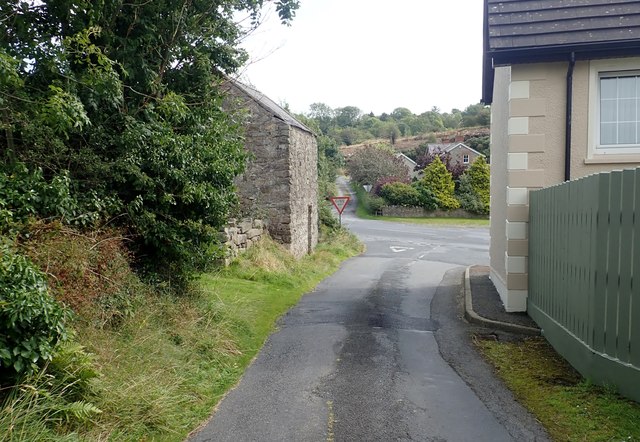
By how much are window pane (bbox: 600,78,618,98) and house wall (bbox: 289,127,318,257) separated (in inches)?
410

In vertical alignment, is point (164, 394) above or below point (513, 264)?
below

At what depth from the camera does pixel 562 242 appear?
24.2 feet

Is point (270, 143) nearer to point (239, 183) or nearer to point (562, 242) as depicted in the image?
point (239, 183)

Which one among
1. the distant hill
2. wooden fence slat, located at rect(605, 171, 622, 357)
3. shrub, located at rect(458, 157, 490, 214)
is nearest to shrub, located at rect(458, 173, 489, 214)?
shrub, located at rect(458, 157, 490, 214)

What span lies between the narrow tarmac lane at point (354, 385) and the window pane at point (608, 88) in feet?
16.5

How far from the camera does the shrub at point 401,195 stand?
47.4m

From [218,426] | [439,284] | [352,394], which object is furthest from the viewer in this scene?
[439,284]

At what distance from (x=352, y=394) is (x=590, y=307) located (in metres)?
2.80

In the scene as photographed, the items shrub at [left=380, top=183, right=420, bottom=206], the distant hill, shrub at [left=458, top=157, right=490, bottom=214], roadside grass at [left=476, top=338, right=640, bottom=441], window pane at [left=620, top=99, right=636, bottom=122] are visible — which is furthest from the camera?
the distant hill

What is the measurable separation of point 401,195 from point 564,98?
125 feet

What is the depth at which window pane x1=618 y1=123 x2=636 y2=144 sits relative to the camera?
938cm

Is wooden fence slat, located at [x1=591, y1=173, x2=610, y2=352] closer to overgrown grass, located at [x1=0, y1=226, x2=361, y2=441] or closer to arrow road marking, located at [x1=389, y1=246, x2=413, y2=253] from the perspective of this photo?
overgrown grass, located at [x1=0, y1=226, x2=361, y2=441]

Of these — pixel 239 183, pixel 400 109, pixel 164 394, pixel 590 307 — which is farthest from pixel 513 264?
pixel 400 109

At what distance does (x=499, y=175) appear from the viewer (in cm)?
1266
